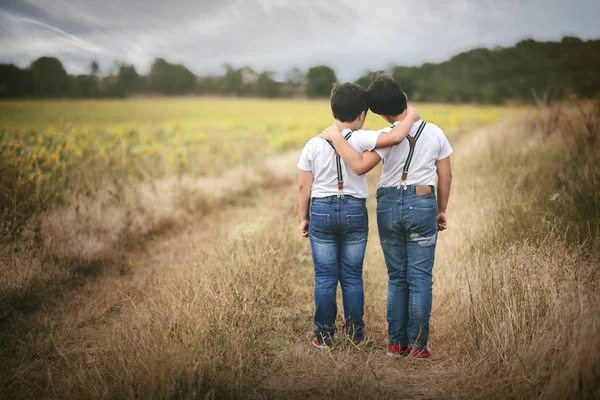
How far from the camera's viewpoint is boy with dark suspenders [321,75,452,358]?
3.20 m

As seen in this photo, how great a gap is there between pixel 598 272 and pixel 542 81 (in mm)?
18434

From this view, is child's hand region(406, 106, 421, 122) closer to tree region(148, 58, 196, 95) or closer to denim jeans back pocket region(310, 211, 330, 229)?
denim jeans back pocket region(310, 211, 330, 229)

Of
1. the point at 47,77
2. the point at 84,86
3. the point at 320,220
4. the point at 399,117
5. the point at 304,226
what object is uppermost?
the point at 84,86

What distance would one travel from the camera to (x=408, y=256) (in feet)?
10.9

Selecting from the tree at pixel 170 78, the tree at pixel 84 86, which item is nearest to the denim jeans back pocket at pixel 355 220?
the tree at pixel 84 86

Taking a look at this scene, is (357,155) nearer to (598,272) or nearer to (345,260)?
(345,260)

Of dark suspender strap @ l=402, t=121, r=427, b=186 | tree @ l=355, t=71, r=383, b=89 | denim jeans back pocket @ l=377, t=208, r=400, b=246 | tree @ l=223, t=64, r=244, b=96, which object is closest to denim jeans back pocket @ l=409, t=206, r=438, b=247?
denim jeans back pocket @ l=377, t=208, r=400, b=246

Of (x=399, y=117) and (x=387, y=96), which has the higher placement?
(x=387, y=96)

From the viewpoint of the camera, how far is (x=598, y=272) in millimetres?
3266

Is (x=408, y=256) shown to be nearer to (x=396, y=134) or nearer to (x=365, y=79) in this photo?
(x=396, y=134)

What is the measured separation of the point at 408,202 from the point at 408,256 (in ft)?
1.45

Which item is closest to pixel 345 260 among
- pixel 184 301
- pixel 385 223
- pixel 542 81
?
pixel 385 223

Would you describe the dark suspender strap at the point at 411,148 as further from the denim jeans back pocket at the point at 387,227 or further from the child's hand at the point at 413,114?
the denim jeans back pocket at the point at 387,227

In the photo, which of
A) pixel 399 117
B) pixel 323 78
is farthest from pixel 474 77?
pixel 399 117
